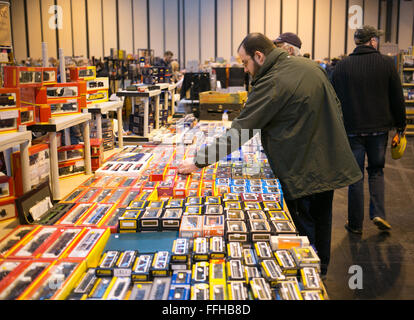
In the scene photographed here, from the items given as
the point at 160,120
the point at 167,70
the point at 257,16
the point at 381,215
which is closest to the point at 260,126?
the point at 381,215

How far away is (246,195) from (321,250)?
660mm

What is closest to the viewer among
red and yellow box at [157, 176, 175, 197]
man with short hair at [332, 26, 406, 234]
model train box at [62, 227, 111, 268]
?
model train box at [62, 227, 111, 268]

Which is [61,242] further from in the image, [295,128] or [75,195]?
[295,128]

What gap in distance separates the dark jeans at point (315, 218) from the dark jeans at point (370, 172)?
1319 millimetres

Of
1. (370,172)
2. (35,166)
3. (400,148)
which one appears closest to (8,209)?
(35,166)

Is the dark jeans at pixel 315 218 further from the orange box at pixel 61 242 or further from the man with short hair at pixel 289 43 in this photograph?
the man with short hair at pixel 289 43

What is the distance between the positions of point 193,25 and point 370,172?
12648 millimetres

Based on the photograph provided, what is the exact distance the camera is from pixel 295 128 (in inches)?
88.4

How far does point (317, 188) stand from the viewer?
2.33m

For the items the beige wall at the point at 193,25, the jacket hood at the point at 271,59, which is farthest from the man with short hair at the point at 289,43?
the beige wall at the point at 193,25

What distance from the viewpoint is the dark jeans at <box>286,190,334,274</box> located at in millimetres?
2576

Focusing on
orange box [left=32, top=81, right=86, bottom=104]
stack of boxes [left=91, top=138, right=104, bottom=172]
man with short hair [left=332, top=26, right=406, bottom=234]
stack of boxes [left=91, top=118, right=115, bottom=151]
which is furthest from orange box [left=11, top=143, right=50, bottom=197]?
man with short hair [left=332, top=26, right=406, bottom=234]

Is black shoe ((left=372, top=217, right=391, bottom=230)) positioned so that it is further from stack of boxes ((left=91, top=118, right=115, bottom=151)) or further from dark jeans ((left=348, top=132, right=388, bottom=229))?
stack of boxes ((left=91, top=118, right=115, bottom=151))

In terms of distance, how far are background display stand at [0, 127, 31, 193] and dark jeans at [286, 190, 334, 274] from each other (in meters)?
1.49
